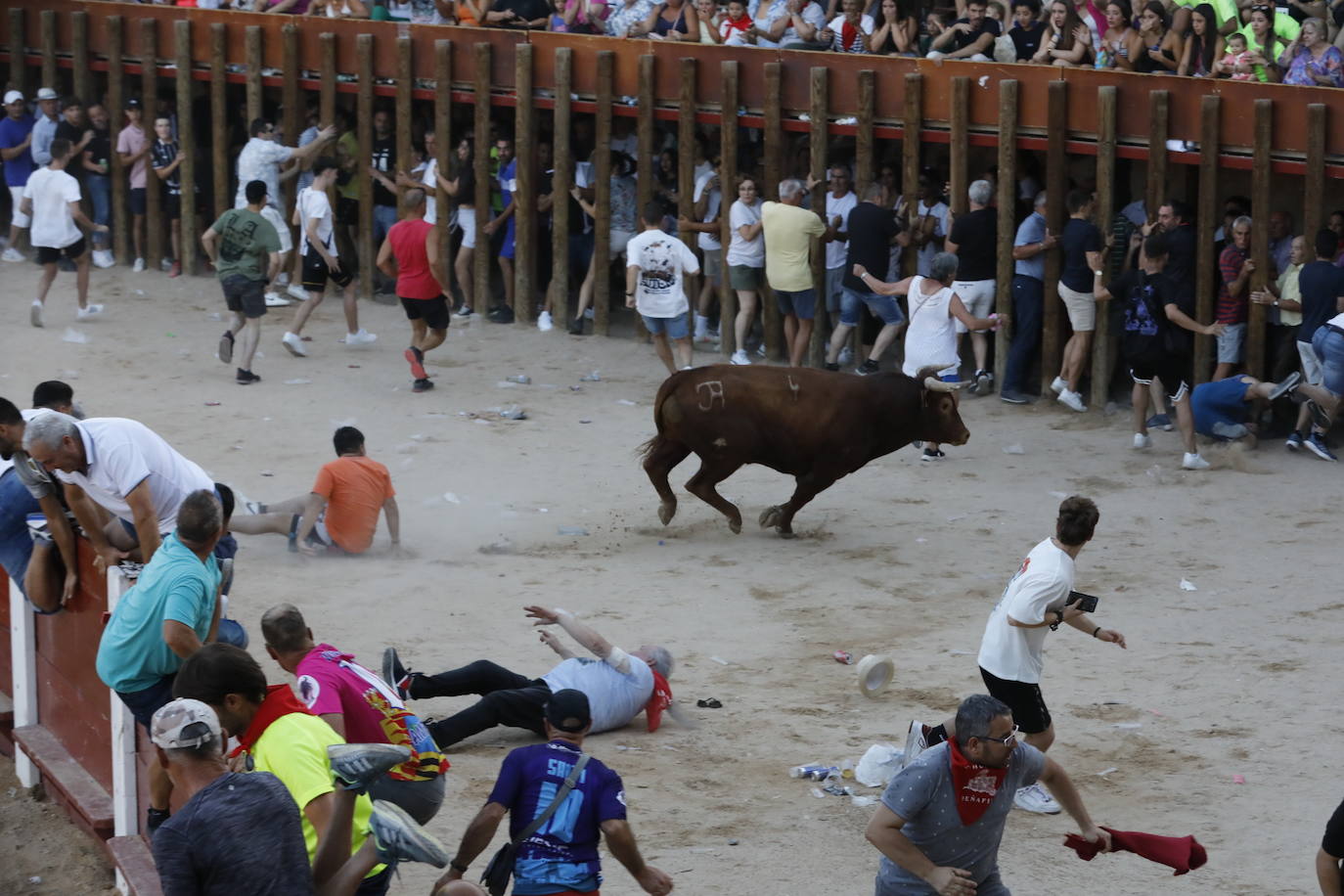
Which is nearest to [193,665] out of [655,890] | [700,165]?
[655,890]

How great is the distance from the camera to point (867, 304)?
1673 centimetres

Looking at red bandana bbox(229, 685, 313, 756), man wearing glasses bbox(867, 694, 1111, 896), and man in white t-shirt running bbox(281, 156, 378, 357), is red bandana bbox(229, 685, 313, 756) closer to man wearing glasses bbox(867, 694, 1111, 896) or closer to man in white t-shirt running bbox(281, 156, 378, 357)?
man wearing glasses bbox(867, 694, 1111, 896)

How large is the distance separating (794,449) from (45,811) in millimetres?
5616

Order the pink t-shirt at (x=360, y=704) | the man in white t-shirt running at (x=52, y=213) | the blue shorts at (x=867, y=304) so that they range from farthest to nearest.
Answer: the man in white t-shirt running at (x=52, y=213)
the blue shorts at (x=867, y=304)
the pink t-shirt at (x=360, y=704)

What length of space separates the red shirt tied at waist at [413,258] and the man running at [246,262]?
45.8 inches

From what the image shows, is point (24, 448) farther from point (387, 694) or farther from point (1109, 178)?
point (1109, 178)

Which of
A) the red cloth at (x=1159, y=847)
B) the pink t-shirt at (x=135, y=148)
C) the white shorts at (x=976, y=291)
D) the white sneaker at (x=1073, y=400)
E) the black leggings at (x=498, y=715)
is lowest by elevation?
the black leggings at (x=498, y=715)

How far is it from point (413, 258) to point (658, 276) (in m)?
2.23

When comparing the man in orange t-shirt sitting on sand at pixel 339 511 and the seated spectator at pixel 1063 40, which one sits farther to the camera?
the seated spectator at pixel 1063 40

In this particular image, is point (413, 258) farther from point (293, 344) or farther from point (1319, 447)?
point (1319, 447)

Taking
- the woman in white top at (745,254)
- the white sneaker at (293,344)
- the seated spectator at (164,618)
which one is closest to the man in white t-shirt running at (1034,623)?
the seated spectator at (164,618)

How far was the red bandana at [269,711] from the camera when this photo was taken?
593cm

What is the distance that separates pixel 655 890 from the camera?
6223 millimetres

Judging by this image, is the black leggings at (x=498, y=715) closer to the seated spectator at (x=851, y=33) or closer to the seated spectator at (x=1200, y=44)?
the seated spectator at (x=1200, y=44)
